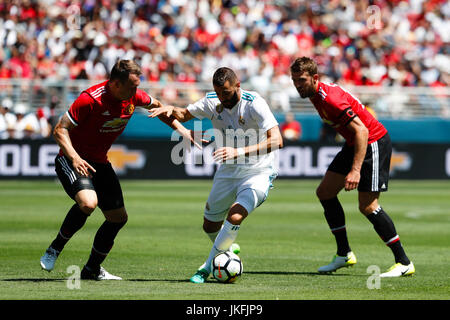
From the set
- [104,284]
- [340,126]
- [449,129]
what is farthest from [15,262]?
[449,129]

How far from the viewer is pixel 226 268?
9.21m

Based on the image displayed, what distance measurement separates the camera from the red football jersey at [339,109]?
9.93 m

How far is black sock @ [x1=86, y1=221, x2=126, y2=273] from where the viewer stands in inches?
384

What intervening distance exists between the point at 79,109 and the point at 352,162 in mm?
3348

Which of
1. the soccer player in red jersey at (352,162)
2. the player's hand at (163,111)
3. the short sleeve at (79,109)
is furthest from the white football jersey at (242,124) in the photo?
the short sleeve at (79,109)

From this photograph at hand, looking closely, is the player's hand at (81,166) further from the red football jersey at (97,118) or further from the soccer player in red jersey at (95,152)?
the red football jersey at (97,118)

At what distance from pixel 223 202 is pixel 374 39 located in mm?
24187

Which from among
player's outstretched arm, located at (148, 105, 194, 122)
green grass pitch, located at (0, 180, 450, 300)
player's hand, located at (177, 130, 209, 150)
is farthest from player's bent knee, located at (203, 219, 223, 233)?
player's outstretched arm, located at (148, 105, 194, 122)

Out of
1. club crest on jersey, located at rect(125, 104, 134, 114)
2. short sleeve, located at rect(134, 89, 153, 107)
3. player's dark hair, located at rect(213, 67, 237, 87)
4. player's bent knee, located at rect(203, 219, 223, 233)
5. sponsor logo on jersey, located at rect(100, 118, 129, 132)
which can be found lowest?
player's bent knee, located at rect(203, 219, 223, 233)

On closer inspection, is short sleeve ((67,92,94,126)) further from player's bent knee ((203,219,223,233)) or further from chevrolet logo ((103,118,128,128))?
player's bent knee ((203,219,223,233))

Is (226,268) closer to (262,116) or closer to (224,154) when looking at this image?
(224,154)

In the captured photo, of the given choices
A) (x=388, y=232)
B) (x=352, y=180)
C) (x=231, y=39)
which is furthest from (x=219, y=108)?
(x=231, y=39)

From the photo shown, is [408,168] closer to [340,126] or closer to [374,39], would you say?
[374,39]

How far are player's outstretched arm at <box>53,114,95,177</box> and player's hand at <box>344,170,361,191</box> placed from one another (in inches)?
112
